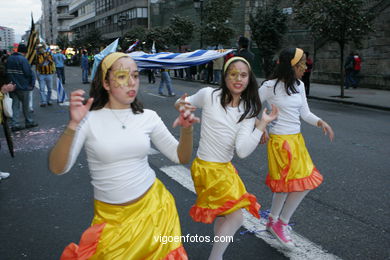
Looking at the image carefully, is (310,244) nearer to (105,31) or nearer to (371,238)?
(371,238)

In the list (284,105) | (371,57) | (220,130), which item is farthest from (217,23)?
(220,130)

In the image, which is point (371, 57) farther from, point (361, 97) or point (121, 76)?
point (121, 76)

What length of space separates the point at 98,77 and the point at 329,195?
352 centimetres

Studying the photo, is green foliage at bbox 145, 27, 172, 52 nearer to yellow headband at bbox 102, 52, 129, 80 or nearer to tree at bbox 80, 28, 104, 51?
tree at bbox 80, 28, 104, 51

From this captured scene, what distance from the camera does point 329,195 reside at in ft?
15.7

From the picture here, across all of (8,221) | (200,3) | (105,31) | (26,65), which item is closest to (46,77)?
(26,65)

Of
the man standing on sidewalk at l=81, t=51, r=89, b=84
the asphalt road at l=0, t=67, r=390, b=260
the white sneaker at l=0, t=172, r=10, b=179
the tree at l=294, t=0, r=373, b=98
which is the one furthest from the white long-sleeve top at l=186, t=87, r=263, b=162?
the man standing on sidewalk at l=81, t=51, r=89, b=84

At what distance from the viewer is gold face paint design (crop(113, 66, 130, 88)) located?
85.7 inches

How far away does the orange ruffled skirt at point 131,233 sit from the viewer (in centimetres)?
200

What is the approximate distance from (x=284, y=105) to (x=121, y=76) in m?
1.83

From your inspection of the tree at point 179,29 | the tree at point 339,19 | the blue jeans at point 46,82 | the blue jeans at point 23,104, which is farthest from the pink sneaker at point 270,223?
the tree at point 179,29

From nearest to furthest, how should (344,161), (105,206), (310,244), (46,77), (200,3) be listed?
(105,206) → (310,244) → (344,161) → (46,77) → (200,3)

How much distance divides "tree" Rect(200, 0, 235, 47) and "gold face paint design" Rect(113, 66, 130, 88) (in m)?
22.5

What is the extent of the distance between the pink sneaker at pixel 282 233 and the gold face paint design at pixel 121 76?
208cm
